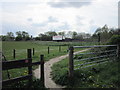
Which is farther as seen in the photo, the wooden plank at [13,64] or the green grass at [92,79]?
the green grass at [92,79]

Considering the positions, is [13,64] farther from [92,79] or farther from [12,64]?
[92,79]

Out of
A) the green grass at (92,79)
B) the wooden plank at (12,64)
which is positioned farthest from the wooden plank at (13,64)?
the green grass at (92,79)

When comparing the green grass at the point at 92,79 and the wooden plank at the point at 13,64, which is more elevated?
the wooden plank at the point at 13,64

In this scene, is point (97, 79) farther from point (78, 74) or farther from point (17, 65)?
point (17, 65)

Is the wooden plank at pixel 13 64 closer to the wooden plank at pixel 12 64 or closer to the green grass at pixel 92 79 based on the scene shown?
the wooden plank at pixel 12 64

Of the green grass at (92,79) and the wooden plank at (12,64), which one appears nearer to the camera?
the wooden plank at (12,64)

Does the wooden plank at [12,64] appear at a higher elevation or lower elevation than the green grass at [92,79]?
higher


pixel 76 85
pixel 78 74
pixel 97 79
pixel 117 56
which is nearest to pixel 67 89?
pixel 76 85

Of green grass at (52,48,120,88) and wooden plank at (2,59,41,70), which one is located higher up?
wooden plank at (2,59,41,70)

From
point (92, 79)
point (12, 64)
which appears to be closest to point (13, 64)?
point (12, 64)

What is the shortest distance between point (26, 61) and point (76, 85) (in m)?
2.07

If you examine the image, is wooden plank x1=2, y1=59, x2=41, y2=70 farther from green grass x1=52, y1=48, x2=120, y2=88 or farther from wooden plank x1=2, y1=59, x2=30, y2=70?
green grass x1=52, y1=48, x2=120, y2=88

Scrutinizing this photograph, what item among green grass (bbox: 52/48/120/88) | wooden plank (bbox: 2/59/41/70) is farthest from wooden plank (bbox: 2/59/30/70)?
green grass (bbox: 52/48/120/88)

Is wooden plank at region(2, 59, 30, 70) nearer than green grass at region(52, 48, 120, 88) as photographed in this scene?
Yes
